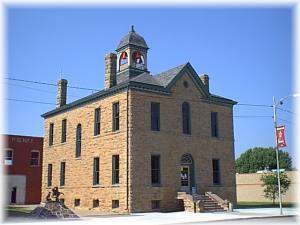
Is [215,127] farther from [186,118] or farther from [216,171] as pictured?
[216,171]

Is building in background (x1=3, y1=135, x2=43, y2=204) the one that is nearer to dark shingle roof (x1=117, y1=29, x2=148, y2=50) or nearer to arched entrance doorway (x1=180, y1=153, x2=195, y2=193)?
dark shingle roof (x1=117, y1=29, x2=148, y2=50)

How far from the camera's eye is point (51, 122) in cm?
4044

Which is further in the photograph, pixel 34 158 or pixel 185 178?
pixel 34 158

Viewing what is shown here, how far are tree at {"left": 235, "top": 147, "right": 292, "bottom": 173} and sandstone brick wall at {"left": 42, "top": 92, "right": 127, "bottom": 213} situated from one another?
55.7 meters

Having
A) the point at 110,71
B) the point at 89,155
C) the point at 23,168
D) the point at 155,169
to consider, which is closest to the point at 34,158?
the point at 23,168

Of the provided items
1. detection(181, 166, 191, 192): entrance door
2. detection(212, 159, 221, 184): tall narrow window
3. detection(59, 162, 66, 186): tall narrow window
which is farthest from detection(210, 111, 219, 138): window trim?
detection(59, 162, 66, 186): tall narrow window

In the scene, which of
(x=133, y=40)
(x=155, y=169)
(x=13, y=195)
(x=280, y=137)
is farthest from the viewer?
(x=13, y=195)

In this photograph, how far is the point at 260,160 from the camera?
277 ft

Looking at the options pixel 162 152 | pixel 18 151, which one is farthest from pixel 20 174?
pixel 162 152

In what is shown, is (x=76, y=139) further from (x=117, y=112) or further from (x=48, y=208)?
(x=48, y=208)

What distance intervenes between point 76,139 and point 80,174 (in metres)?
3.38

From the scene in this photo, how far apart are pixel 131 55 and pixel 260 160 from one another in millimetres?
57935

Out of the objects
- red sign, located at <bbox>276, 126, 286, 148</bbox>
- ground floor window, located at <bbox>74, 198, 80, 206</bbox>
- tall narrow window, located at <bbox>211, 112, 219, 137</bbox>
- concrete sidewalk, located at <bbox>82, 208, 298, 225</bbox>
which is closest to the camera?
concrete sidewalk, located at <bbox>82, 208, 298, 225</bbox>

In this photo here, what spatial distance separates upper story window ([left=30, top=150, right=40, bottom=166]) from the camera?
47000 millimetres
